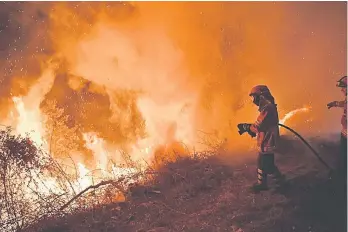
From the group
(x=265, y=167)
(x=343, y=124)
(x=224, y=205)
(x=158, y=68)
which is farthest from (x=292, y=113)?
(x=224, y=205)

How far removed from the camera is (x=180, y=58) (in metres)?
12.2

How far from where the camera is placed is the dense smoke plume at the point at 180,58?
11.8m

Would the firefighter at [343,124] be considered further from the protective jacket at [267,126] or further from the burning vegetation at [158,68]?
the burning vegetation at [158,68]

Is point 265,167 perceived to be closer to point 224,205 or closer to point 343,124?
point 224,205

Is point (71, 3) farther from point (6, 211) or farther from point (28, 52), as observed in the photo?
point (6, 211)

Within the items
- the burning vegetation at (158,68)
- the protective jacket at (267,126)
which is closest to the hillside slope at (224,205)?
the protective jacket at (267,126)

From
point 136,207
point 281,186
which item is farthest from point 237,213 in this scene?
point 136,207

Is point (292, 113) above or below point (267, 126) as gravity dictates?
above

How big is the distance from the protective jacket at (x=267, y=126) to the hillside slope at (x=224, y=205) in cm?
91

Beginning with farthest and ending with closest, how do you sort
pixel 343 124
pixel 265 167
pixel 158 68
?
pixel 158 68 → pixel 343 124 → pixel 265 167

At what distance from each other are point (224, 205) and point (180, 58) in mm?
6122

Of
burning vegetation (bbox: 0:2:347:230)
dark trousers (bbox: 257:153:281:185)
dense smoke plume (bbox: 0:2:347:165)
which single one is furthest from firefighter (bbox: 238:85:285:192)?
dense smoke plume (bbox: 0:2:347:165)

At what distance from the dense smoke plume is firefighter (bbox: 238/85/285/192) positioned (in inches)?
146

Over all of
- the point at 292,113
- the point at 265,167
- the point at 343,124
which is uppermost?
the point at 292,113
